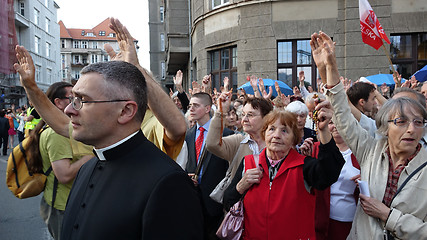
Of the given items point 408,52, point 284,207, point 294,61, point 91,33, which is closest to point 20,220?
point 284,207

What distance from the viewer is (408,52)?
12.8m

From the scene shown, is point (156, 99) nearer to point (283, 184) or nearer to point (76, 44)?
point (283, 184)

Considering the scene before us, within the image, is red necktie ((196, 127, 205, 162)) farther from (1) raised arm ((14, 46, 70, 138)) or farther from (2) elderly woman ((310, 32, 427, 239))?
(2) elderly woman ((310, 32, 427, 239))

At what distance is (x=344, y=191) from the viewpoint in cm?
329

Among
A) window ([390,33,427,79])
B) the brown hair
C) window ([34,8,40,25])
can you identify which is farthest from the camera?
window ([34,8,40,25])

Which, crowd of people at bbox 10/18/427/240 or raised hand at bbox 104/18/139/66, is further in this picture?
raised hand at bbox 104/18/139/66

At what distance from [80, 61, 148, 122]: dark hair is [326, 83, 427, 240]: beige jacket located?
4.96 feet

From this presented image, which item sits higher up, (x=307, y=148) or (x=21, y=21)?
(x=21, y=21)

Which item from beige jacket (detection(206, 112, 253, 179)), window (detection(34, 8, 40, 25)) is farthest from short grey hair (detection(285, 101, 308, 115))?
window (detection(34, 8, 40, 25))

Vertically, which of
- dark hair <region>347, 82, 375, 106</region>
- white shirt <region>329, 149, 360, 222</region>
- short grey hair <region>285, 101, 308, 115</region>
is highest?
dark hair <region>347, 82, 375, 106</region>

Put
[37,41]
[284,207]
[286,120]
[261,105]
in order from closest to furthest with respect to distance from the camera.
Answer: [284,207] → [286,120] → [261,105] → [37,41]

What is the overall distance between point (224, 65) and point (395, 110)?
42.8ft

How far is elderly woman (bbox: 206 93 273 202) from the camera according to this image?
141 inches

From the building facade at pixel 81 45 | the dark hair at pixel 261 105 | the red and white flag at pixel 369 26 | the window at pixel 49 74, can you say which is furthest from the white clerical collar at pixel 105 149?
the building facade at pixel 81 45
